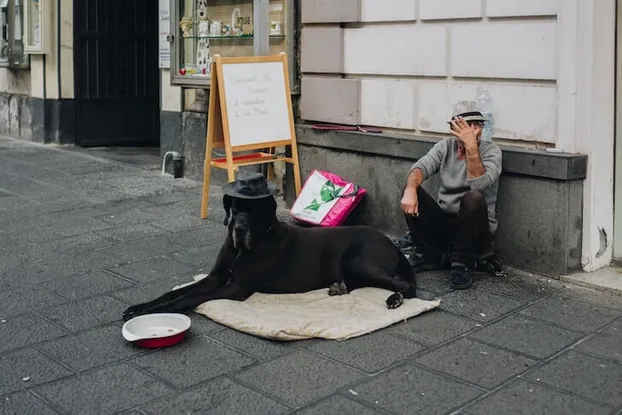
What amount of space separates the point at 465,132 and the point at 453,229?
2.22 feet

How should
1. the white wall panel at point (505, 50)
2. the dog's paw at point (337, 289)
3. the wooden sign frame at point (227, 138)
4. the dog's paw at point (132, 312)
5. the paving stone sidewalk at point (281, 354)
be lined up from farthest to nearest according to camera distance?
the wooden sign frame at point (227, 138)
the white wall panel at point (505, 50)
the dog's paw at point (337, 289)
the dog's paw at point (132, 312)
the paving stone sidewalk at point (281, 354)

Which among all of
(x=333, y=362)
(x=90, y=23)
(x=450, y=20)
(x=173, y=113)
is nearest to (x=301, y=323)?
(x=333, y=362)

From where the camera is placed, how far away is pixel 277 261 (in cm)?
504

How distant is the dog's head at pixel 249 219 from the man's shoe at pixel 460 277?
128 cm

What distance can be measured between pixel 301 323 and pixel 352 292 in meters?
0.69

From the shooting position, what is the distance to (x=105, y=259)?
6121mm

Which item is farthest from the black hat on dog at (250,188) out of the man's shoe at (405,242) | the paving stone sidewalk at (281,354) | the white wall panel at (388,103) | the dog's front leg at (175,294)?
the white wall panel at (388,103)

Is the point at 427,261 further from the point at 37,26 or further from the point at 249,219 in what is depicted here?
the point at 37,26

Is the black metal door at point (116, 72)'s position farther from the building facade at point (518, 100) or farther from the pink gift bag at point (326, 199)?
the pink gift bag at point (326, 199)

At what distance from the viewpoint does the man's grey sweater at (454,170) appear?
18.5 feet

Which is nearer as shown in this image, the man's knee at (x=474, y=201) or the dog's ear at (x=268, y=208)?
the dog's ear at (x=268, y=208)

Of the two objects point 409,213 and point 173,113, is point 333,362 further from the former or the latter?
point 173,113

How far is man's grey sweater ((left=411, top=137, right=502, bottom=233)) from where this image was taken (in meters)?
5.63

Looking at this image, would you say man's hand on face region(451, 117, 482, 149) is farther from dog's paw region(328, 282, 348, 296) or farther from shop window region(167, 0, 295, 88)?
shop window region(167, 0, 295, 88)
